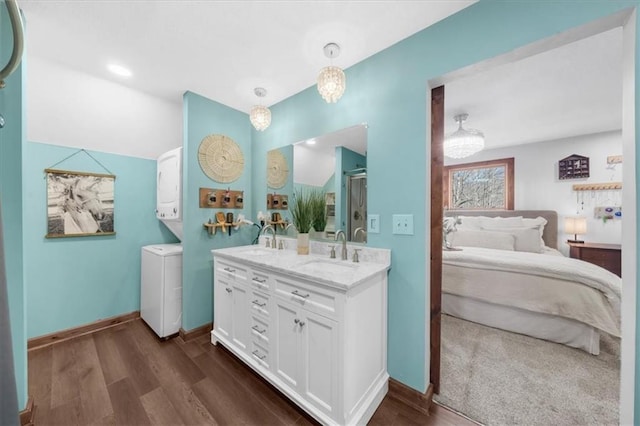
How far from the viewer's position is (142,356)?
2.01 m

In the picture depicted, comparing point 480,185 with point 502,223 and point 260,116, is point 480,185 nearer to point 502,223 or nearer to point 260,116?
point 502,223

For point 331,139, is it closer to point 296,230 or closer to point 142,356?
point 296,230

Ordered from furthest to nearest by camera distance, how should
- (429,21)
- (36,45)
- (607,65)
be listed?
(607,65)
(36,45)
(429,21)

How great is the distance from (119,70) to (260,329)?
2564mm

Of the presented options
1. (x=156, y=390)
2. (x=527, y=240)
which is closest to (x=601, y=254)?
(x=527, y=240)

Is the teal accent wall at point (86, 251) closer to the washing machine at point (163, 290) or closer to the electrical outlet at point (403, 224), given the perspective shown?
the washing machine at point (163, 290)

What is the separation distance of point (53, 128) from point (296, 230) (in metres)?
2.38

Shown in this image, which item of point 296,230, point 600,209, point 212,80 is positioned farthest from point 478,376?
point 600,209

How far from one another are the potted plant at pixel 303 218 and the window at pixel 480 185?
3.75 metres

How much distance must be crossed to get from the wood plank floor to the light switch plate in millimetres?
1164

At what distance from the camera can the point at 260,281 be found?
1.74 metres

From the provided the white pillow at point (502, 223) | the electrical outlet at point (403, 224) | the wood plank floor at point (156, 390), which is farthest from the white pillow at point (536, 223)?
the wood plank floor at point (156, 390)

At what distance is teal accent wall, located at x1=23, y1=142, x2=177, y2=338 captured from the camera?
6.76 ft

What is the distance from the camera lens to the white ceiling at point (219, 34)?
1417mm
